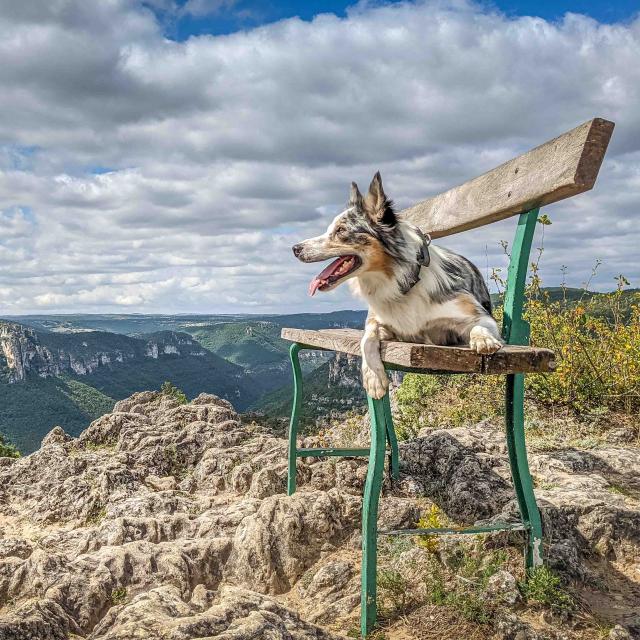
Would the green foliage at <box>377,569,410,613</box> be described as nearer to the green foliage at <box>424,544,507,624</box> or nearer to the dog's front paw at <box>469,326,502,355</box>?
the green foliage at <box>424,544,507,624</box>

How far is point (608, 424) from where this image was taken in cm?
681

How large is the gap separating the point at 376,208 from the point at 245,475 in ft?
10.4

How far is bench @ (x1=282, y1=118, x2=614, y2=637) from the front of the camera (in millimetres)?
2998

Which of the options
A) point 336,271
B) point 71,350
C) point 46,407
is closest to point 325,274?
point 336,271

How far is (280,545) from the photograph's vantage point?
4047mm

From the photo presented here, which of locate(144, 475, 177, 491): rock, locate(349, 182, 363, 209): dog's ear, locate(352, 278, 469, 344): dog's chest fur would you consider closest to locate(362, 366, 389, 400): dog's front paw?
locate(352, 278, 469, 344): dog's chest fur

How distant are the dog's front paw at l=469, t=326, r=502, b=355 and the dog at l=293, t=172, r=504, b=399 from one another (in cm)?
34

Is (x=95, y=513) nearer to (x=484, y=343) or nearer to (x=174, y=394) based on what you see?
(x=484, y=343)

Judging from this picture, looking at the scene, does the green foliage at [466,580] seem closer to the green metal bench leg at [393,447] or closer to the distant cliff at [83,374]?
the green metal bench leg at [393,447]

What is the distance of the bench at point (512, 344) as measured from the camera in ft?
9.84

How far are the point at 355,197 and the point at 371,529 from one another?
1917 millimetres

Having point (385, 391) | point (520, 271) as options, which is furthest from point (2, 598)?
→ point (520, 271)

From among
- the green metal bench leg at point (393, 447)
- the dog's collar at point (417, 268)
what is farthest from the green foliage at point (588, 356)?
the dog's collar at point (417, 268)

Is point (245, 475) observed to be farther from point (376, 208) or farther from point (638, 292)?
point (638, 292)
